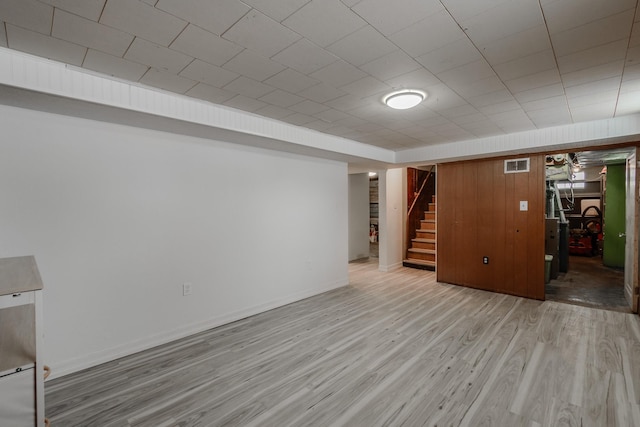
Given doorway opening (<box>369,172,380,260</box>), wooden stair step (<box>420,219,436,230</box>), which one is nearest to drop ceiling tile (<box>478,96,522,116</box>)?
wooden stair step (<box>420,219,436,230</box>)

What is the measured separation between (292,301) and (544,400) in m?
3.08

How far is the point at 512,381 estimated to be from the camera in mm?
2414

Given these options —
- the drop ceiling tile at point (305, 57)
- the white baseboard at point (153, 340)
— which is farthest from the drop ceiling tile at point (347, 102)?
the white baseboard at point (153, 340)

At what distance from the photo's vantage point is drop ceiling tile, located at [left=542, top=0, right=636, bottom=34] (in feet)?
Answer: 5.18

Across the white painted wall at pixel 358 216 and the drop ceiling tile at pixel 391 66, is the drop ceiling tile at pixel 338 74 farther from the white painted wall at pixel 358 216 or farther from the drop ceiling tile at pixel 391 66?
the white painted wall at pixel 358 216

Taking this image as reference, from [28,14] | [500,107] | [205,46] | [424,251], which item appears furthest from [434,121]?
[424,251]

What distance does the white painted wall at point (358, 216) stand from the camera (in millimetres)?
7711

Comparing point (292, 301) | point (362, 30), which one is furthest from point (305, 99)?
point (292, 301)

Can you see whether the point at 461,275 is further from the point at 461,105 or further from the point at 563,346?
the point at 461,105

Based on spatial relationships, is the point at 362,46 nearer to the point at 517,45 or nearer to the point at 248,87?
the point at 517,45

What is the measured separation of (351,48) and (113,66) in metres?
1.80

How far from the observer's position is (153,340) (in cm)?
304

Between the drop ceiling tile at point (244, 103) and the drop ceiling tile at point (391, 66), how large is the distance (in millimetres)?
1214

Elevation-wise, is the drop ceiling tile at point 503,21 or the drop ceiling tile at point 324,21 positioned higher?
the drop ceiling tile at point 324,21
